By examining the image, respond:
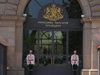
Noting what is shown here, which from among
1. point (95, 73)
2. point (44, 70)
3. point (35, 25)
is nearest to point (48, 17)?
point (35, 25)

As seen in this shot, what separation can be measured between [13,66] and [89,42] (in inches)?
190

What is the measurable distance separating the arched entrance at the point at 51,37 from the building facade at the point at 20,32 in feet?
2.03

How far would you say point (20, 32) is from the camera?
1376 centimetres

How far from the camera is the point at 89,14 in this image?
1370 cm

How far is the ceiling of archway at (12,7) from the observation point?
1342cm

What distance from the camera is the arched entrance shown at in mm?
14195

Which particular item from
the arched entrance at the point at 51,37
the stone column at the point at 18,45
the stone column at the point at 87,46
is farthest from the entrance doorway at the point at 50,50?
the stone column at the point at 87,46

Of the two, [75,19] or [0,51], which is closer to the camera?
[0,51]

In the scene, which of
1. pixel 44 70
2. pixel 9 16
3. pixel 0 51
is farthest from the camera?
pixel 44 70

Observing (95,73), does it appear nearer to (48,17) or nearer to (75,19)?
(75,19)

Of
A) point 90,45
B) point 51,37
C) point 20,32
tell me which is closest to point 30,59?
point 20,32

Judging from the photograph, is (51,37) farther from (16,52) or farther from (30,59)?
(16,52)

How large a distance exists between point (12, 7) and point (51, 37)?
306 centimetres

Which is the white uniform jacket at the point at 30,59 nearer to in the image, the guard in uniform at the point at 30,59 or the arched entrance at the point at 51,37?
the guard in uniform at the point at 30,59
